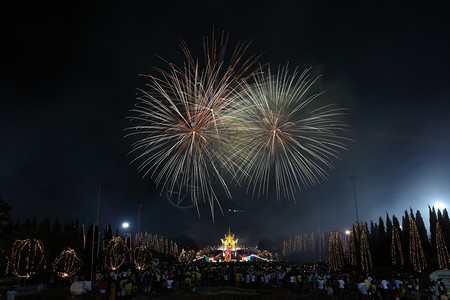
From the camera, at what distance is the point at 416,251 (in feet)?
149

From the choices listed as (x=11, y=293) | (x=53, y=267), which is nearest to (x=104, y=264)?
(x=53, y=267)

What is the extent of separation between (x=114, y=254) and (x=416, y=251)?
129ft

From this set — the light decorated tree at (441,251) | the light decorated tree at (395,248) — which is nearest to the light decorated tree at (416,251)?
the light decorated tree at (441,251)

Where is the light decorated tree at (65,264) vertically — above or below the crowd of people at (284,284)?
above

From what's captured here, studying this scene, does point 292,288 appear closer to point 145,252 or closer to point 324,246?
point 145,252

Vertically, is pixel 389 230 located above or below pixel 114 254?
above

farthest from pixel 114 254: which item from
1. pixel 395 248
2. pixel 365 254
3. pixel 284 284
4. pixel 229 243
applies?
pixel 229 243

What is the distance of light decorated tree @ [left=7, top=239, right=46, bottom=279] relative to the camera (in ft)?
100

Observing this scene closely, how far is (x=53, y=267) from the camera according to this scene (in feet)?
122

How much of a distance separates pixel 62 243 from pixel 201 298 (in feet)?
129

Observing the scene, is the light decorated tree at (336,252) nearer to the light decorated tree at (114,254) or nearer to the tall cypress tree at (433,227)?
the tall cypress tree at (433,227)

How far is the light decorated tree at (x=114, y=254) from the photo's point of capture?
49062mm

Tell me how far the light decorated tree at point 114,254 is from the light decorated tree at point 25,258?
1736cm

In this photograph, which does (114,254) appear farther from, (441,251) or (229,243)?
(229,243)
